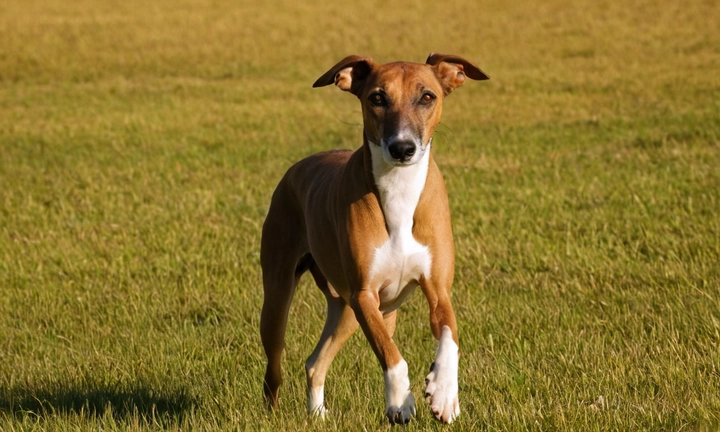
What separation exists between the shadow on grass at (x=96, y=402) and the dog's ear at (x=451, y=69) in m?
2.06

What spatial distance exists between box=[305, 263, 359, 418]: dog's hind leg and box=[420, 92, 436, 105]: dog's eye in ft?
4.31

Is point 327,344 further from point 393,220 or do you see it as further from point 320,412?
point 393,220

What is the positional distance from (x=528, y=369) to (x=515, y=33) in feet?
79.1

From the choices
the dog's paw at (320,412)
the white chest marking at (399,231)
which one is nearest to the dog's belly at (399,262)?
the white chest marking at (399,231)

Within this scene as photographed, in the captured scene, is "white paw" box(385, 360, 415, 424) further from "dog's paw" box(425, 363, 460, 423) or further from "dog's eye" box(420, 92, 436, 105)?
"dog's eye" box(420, 92, 436, 105)

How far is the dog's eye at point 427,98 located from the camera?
5223mm

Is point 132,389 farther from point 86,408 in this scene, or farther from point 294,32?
point 294,32

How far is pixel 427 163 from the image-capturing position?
5.37 meters

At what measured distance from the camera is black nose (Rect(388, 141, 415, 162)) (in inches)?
195

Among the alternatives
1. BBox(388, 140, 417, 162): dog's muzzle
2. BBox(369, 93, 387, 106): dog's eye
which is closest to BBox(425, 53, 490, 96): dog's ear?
BBox(369, 93, 387, 106): dog's eye

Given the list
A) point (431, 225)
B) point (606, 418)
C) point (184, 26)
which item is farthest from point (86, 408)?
point (184, 26)

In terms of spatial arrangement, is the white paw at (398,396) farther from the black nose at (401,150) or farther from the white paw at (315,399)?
the white paw at (315,399)

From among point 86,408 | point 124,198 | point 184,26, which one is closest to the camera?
point 86,408

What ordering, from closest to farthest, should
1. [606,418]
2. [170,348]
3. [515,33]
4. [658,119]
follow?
[606,418], [170,348], [658,119], [515,33]
